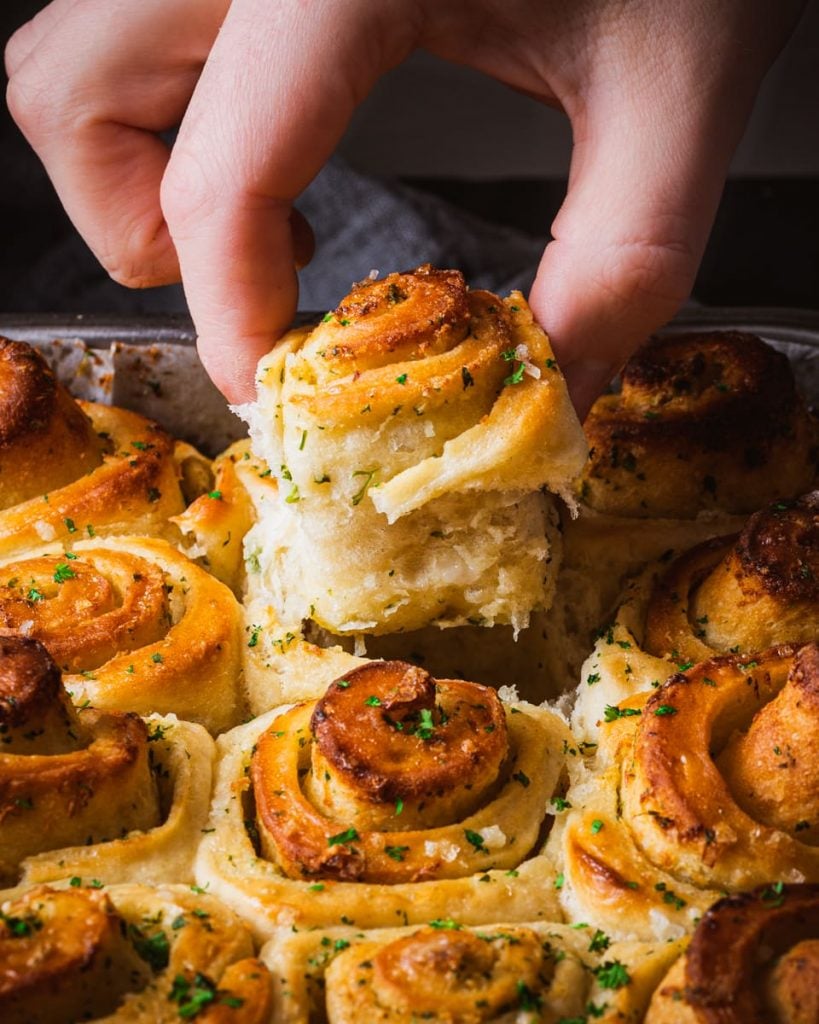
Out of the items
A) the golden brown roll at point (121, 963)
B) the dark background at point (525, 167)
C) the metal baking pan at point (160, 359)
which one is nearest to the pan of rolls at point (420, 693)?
the golden brown roll at point (121, 963)

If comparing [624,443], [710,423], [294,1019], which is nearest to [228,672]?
[294,1019]

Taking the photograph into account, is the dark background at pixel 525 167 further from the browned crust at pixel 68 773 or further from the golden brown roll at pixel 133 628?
the browned crust at pixel 68 773

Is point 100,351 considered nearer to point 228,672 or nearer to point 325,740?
point 228,672

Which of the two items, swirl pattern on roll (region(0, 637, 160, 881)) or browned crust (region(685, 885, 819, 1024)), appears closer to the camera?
browned crust (region(685, 885, 819, 1024))

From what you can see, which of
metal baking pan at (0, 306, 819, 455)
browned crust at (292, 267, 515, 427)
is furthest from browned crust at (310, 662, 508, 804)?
metal baking pan at (0, 306, 819, 455)

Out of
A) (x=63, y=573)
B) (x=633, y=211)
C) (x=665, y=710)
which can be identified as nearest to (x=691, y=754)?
(x=665, y=710)

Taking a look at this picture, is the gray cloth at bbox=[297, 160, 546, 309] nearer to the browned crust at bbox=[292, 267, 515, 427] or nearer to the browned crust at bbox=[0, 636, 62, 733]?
the browned crust at bbox=[292, 267, 515, 427]
